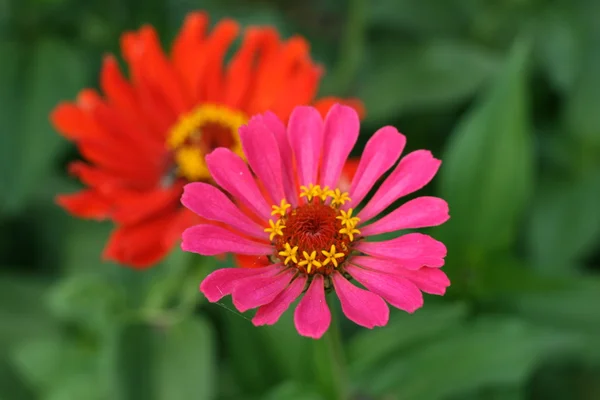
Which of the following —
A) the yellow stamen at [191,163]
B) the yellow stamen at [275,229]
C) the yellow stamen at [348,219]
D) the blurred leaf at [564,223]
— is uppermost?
the blurred leaf at [564,223]

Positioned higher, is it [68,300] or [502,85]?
[502,85]

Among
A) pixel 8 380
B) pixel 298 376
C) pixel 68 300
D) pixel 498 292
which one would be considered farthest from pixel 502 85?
pixel 8 380

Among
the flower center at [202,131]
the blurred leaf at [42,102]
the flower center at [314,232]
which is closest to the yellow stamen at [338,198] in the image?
the flower center at [314,232]

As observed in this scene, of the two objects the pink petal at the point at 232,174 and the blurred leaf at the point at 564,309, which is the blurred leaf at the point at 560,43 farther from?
the pink petal at the point at 232,174

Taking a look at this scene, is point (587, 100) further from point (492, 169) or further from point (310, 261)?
point (310, 261)

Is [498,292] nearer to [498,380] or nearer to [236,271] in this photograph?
[498,380]

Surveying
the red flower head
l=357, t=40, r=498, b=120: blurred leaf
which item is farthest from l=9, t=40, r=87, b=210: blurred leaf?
l=357, t=40, r=498, b=120: blurred leaf
